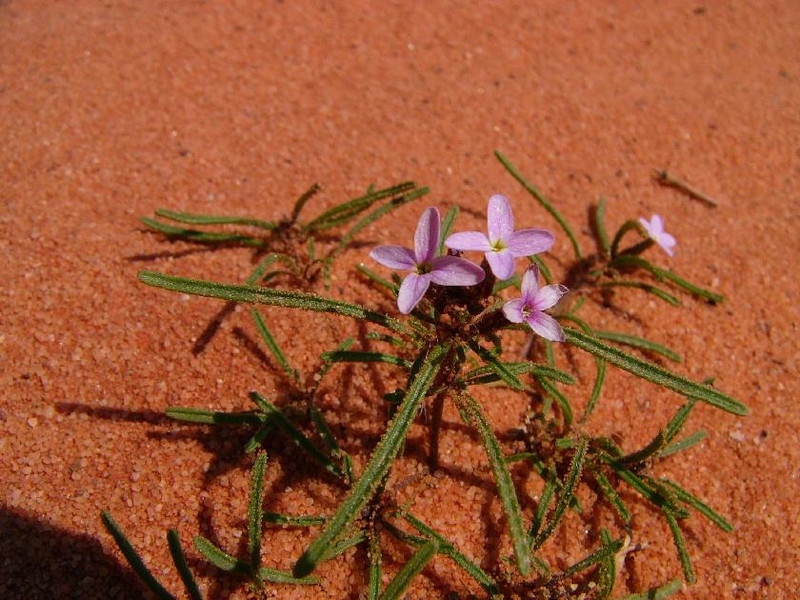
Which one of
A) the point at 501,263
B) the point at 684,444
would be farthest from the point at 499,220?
the point at 684,444

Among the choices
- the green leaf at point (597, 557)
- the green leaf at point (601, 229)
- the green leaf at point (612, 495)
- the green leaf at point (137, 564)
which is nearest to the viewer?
the green leaf at point (137, 564)

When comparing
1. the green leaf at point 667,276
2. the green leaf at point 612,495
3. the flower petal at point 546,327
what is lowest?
the green leaf at point 612,495

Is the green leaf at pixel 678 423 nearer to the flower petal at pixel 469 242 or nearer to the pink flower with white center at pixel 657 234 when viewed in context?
the pink flower with white center at pixel 657 234

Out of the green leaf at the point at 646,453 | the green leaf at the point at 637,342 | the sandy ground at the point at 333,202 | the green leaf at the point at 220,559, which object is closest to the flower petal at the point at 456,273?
the sandy ground at the point at 333,202

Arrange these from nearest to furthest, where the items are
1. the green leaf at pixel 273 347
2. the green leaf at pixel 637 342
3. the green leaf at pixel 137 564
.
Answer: the green leaf at pixel 137 564 < the green leaf at pixel 273 347 < the green leaf at pixel 637 342

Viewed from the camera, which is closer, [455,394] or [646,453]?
[455,394]

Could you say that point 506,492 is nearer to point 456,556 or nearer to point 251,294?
point 456,556
